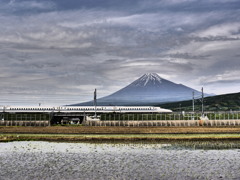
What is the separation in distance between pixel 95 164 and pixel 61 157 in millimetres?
5668

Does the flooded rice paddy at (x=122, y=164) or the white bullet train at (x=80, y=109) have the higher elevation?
the white bullet train at (x=80, y=109)

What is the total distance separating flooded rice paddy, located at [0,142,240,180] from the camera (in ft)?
82.9

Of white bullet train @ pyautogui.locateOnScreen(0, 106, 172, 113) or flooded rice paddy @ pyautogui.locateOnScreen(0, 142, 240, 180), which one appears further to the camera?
white bullet train @ pyautogui.locateOnScreen(0, 106, 172, 113)

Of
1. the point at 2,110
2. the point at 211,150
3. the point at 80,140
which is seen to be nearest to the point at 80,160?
the point at 211,150

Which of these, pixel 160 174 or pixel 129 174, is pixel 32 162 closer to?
pixel 129 174

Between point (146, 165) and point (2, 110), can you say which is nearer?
point (146, 165)

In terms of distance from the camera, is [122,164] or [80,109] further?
[80,109]

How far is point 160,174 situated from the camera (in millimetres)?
25531

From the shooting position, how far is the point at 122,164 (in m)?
29.7

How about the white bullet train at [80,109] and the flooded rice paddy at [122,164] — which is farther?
the white bullet train at [80,109]

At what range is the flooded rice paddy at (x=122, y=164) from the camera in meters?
25.3

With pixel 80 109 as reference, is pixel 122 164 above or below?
below

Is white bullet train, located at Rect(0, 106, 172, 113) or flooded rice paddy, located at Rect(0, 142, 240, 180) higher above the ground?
white bullet train, located at Rect(0, 106, 172, 113)

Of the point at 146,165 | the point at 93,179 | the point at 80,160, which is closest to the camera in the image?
the point at 93,179
